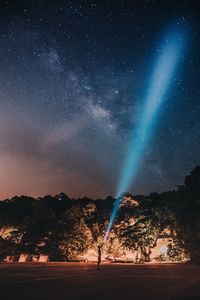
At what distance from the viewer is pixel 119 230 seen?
31.4 m

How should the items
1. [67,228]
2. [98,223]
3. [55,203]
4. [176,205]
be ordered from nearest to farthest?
[176,205] → [67,228] → [98,223] → [55,203]

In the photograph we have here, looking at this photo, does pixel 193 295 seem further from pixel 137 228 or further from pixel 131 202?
pixel 131 202

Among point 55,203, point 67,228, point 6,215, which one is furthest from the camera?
point 55,203

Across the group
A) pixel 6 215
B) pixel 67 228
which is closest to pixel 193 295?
pixel 67 228

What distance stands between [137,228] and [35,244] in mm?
9875

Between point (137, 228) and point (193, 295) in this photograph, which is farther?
point (137, 228)

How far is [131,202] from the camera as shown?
35.2 meters

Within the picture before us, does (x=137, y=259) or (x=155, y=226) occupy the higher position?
(x=155, y=226)

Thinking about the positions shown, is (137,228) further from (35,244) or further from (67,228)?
(35,244)

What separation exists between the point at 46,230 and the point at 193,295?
24.3 m

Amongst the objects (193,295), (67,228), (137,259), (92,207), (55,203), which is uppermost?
(55,203)

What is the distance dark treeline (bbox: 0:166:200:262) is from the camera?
88.6 ft

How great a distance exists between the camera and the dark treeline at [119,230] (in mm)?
27000

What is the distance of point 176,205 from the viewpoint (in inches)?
1097
